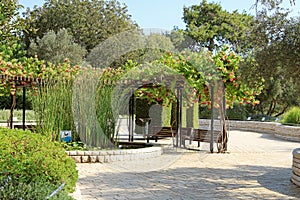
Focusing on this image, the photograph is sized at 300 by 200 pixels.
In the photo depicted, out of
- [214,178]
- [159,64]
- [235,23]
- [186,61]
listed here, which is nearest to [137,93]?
[159,64]

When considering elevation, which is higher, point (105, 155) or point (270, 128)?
point (270, 128)

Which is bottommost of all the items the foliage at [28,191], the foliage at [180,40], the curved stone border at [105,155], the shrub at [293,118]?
the curved stone border at [105,155]

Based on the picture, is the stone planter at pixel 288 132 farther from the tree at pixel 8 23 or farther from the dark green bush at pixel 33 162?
the dark green bush at pixel 33 162

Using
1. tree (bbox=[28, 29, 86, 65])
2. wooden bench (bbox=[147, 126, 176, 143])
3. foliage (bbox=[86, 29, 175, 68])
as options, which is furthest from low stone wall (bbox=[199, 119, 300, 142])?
tree (bbox=[28, 29, 86, 65])

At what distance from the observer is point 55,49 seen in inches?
1169

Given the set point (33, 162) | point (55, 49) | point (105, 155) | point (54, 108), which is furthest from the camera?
point (55, 49)

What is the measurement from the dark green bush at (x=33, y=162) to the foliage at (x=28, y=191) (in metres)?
0.06

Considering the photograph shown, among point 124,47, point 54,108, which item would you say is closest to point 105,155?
point 54,108

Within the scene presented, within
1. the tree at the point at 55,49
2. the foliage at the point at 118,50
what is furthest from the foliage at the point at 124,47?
the tree at the point at 55,49

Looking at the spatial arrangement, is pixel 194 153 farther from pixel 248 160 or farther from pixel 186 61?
pixel 186 61

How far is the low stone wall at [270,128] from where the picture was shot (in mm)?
15709

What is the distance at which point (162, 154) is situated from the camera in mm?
10258

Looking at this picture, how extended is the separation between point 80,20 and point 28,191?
3062 centimetres

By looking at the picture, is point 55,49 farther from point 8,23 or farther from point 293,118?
point 293,118
